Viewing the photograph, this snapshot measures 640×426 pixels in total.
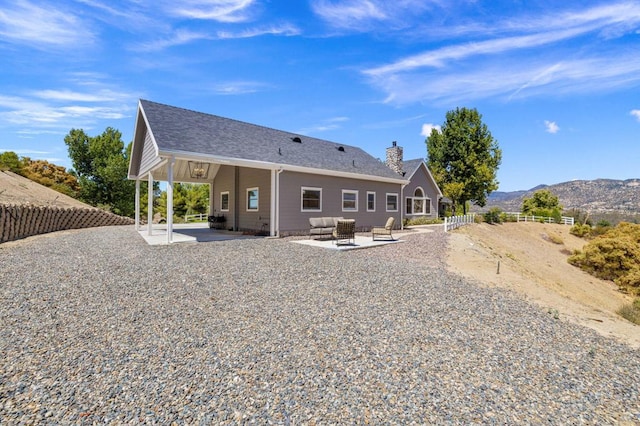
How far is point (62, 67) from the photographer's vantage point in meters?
11.4

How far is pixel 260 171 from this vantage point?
15.0 m

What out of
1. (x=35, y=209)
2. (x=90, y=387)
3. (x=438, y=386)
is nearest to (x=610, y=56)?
(x=438, y=386)

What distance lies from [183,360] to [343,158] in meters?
16.5

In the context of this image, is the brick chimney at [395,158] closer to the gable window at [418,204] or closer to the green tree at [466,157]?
the gable window at [418,204]

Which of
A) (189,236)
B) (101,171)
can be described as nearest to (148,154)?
(189,236)

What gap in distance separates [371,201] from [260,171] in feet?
23.5

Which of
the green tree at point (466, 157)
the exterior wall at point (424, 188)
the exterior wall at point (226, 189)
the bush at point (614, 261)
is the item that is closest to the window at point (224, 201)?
the exterior wall at point (226, 189)

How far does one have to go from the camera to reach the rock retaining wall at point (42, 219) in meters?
11.2

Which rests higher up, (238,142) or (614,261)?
(238,142)

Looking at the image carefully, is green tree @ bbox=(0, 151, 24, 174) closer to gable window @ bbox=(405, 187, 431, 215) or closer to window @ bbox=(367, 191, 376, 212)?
window @ bbox=(367, 191, 376, 212)

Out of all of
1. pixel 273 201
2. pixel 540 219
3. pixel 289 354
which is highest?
pixel 273 201

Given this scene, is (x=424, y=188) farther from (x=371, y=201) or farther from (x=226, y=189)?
(x=226, y=189)

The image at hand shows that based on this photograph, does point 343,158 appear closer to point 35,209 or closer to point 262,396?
point 35,209

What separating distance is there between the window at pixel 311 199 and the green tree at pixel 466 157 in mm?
22487
